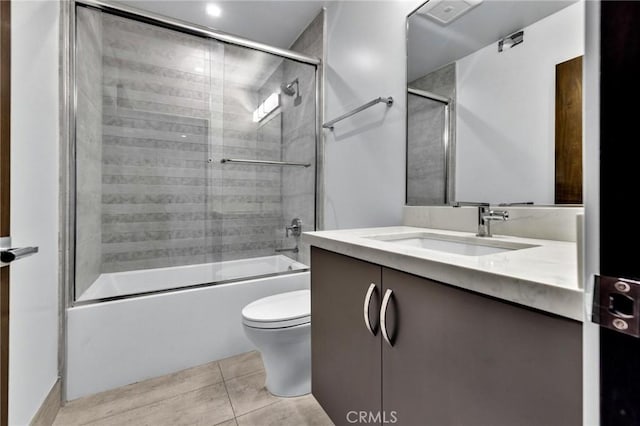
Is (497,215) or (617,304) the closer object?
(617,304)

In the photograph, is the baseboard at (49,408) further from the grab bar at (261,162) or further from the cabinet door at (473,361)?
the grab bar at (261,162)

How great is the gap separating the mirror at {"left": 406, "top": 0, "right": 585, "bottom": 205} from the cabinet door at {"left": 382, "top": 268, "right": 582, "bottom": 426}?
25.8 inches

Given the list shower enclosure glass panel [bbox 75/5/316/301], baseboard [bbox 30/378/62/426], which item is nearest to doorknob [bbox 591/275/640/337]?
baseboard [bbox 30/378/62/426]

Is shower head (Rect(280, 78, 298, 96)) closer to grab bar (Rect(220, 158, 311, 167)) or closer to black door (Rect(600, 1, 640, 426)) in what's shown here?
grab bar (Rect(220, 158, 311, 167))

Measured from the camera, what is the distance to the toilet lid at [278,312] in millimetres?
1285

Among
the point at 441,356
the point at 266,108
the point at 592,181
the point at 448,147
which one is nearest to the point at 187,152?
the point at 266,108

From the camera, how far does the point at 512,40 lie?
1074 mm

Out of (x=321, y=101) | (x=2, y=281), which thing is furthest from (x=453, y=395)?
(x=321, y=101)

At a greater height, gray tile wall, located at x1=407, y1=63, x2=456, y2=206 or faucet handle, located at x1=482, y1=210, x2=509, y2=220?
gray tile wall, located at x1=407, y1=63, x2=456, y2=206

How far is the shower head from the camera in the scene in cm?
233

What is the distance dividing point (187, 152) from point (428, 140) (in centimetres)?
183

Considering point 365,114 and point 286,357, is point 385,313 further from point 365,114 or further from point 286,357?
point 365,114

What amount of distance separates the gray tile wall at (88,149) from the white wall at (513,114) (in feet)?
6.42

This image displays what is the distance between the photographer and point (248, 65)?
2229 mm
